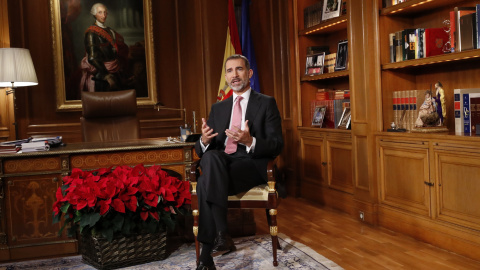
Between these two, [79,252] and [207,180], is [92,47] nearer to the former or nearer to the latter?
[79,252]

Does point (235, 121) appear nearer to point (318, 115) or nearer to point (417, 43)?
point (417, 43)

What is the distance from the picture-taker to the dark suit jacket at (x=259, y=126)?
295 cm

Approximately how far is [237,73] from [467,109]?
1474 mm

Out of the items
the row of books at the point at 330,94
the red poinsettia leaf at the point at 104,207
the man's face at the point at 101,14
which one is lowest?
the red poinsettia leaf at the point at 104,207

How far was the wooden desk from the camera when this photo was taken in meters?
3.25

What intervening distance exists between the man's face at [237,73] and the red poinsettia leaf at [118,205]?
100 cm

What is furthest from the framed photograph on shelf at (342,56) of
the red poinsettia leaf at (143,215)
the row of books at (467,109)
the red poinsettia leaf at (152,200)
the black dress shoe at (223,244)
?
the red poinsettia leaf at (143,215)

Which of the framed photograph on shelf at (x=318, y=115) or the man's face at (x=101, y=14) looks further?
the man's face at (x=101, y=14)

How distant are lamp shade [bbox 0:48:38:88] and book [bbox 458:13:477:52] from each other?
11.9 feet

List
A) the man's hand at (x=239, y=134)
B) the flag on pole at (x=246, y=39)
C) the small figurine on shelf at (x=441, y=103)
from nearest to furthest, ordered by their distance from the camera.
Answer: the man's hand at (x=239, y=134) → the small figurine on shelf at (x=441, y=103) → the flag on pole at (x=246, y=39)

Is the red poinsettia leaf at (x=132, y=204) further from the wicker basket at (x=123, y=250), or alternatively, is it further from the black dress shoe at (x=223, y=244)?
the black dress shoe at (x=223, y=244)

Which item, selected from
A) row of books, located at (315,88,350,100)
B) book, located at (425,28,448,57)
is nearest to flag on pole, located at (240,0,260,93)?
row of books, located at (315,88,350,100)

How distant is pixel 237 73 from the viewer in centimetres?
311

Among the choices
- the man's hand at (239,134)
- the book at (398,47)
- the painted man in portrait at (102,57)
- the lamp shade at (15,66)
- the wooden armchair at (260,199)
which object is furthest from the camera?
the painted man in portrait at (102,57)
